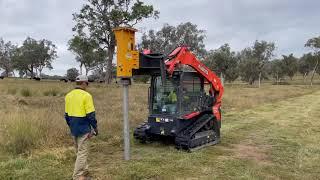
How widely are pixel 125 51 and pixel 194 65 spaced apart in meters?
2.85

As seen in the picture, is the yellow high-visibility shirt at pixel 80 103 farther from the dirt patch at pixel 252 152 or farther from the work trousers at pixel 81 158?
the dirt patch at pixel 252 152

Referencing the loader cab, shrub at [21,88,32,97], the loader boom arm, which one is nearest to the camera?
the loader boom arm

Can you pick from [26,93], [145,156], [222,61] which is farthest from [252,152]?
[222,61]

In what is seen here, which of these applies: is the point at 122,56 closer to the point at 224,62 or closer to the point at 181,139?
the point at 181,139

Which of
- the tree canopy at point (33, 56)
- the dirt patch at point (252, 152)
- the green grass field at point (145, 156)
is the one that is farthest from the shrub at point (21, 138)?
the tree canopy at point (33, 56)

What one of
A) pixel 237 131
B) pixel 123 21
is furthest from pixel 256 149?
pixel 123 21

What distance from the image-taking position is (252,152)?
11445mm

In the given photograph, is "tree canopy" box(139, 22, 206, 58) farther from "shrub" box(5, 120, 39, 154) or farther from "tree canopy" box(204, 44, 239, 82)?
"shrub" box(5, 120, 39, 154)

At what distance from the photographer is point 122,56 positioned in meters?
9.72

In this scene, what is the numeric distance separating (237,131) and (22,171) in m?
9.02

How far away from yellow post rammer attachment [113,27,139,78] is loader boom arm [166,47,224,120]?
140cm

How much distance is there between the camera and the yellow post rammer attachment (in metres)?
9.68

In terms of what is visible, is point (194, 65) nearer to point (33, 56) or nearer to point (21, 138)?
point (21, 138)

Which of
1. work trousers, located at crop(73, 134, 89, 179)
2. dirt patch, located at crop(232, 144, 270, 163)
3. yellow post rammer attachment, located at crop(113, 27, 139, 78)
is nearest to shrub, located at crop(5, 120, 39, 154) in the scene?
work trousers, located at crop(73, 134, 89, 179)
